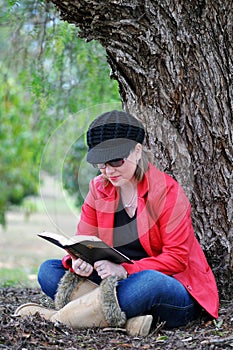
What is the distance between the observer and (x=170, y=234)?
3291 millimetres

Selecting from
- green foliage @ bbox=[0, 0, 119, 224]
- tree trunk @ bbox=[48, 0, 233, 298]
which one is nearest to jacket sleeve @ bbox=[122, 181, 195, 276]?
tree trunk @ bbox=[48, 0, 233, 298]

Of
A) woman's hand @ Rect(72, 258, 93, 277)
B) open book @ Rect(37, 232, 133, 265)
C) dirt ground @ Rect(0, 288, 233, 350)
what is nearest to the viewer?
dirt ground @ Rect(0, 288, 233, 350)

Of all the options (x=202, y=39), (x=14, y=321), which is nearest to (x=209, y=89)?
(x=202, y=39)

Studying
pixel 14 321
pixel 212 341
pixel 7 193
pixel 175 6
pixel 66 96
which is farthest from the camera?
pixel 7 193

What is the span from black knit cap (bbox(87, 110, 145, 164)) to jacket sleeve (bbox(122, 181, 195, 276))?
31 cm

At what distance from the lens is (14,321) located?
3.26 m

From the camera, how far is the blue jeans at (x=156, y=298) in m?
3.27

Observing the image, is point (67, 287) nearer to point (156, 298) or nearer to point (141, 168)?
point (156, 298)

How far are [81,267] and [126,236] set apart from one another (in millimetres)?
292

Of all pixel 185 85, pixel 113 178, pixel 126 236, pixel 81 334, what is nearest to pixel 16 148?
pixel 185 85

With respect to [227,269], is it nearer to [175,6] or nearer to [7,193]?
[175,6]

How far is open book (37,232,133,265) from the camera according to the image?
3141mm

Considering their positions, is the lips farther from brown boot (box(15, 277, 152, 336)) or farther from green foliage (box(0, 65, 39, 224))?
green foliage (box(0, 65, 39, 224))

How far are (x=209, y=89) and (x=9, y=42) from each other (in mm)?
3095
